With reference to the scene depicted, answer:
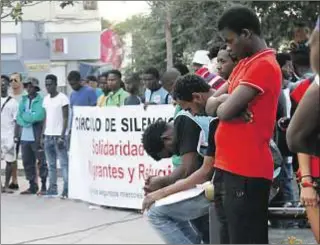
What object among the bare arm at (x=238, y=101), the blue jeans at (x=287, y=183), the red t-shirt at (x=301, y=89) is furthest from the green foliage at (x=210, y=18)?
the bare arm at (x=238, y=101)

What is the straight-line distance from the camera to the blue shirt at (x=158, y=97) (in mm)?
8875

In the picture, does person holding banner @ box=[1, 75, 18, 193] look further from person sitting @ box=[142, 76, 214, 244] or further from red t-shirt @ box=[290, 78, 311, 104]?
red t-shirt @ box=[290, 78, 311, 104]

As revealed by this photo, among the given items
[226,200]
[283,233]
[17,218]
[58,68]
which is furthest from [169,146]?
[58,68]

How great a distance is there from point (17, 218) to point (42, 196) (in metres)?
1.59

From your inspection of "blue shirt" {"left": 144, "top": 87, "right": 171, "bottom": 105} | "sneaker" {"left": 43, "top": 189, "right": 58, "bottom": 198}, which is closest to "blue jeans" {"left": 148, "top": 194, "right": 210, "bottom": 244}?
"blue shirt" {"left": 144, "top": 87, "right": 171, "bottom": 105}

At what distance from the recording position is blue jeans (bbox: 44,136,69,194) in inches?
402

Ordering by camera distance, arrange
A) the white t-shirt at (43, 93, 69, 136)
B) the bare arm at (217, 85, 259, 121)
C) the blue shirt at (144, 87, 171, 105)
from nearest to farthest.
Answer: the bare arm at (217, 85, 259, 121)
the blue shirt at (144, 87, 171, 105)
the white t-shirt at (43, 93, 69, 136)

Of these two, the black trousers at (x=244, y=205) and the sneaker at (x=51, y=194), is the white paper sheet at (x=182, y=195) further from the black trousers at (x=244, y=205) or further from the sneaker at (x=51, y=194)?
the sneaker at (x=51, y=194)

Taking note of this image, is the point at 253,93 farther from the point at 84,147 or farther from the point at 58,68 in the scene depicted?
the point at 58,68

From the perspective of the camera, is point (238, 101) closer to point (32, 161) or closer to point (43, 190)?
point (43, 190)

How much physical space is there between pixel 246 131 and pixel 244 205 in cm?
40

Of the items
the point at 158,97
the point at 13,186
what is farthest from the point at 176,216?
the point at 13,186

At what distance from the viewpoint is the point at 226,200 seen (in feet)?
13.0

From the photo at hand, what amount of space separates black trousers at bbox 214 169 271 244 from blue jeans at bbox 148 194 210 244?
22.8 inches
